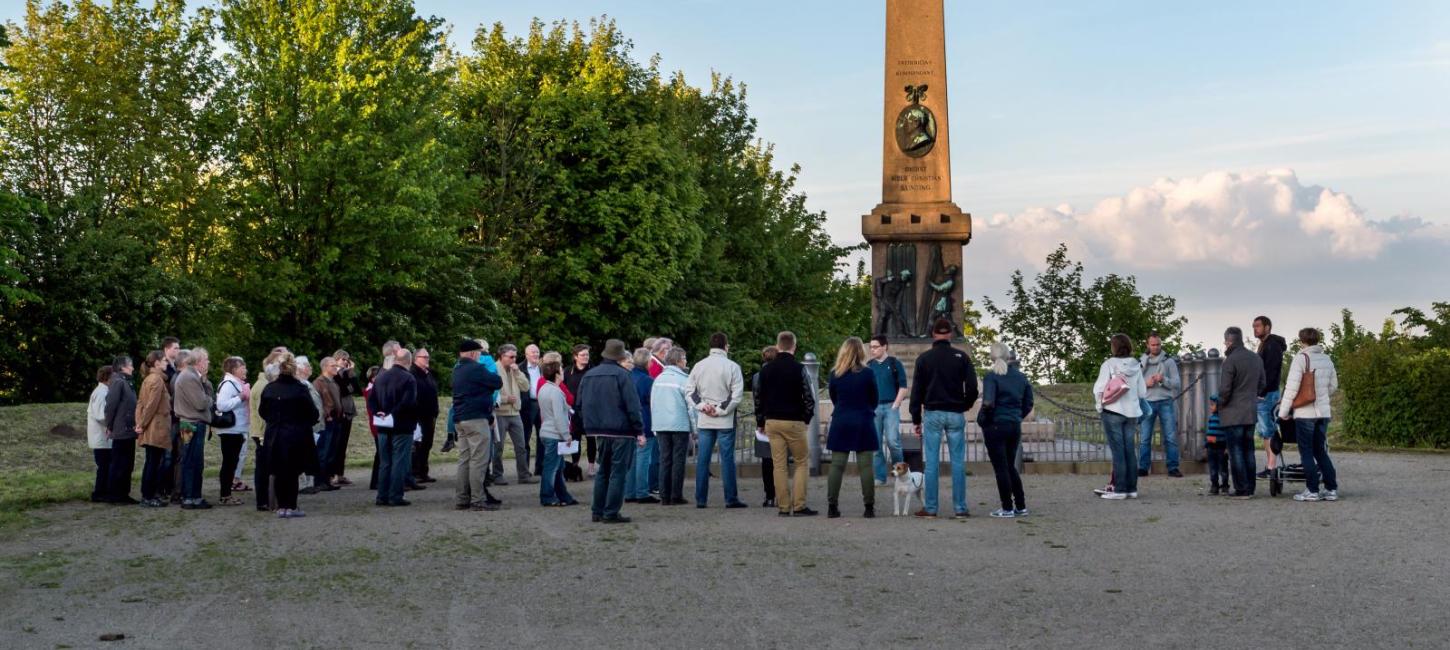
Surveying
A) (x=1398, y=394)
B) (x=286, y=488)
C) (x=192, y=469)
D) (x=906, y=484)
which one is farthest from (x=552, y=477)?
(x=1398, y=394)

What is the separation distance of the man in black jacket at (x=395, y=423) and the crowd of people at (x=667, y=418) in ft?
0.06

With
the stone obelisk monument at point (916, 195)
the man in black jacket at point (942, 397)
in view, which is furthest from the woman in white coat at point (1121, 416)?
the stone obelisk monument at point (916, 195)

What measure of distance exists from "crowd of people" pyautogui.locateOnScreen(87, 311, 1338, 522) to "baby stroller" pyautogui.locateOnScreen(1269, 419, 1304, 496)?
12cm

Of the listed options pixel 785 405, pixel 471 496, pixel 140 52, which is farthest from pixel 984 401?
pixel 140 52

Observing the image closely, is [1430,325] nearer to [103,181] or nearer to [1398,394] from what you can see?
[1398,394]

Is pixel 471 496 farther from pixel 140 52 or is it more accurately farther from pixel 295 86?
pixel 140 52

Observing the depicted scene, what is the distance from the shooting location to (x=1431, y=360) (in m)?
22.1

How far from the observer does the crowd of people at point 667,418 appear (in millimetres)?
13016

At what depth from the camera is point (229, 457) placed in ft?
49.7

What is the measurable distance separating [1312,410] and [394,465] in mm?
8870

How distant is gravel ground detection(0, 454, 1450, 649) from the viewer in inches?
303

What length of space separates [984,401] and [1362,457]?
10.7 m

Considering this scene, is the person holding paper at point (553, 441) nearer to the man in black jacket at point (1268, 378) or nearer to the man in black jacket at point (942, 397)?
the man in black jacket at point (942, 397)

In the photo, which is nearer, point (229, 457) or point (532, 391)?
point (229, 457)
